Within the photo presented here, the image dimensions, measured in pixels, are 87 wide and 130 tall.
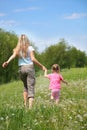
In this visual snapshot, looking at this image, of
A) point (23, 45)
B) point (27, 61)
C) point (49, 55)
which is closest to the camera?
point (23, 45)

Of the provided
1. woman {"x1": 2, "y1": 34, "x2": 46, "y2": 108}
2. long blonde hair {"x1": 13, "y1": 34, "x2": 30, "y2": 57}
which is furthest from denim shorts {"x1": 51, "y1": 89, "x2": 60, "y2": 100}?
long blonde hair {"x1": 13, "y1": 34, "x2": 30, "y2": 57}

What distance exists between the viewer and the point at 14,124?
8.89m

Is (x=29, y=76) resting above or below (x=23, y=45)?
below

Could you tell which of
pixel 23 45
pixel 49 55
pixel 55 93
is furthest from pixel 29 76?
pixel 49 55

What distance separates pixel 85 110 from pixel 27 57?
127 inches

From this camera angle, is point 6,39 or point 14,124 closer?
point 14,124

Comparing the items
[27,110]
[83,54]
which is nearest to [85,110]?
[27,110]

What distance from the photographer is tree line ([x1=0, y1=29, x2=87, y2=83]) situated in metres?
57.3

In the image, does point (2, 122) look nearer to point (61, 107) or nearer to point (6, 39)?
point (61, 107)

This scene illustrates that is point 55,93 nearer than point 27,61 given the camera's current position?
No

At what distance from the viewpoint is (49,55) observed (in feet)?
295

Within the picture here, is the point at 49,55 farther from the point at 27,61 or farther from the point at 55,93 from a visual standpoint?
the point at 27,61

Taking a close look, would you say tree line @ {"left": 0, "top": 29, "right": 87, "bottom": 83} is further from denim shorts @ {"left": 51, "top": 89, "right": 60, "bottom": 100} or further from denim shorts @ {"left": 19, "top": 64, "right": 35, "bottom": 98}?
denim shorts @ {"left": 19, "top": 64, "right": 35, "bottom": 98}

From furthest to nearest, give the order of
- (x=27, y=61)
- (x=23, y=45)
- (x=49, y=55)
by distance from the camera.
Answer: (x=49, y=55), (x=27, y=61), (x=23, y=45)
